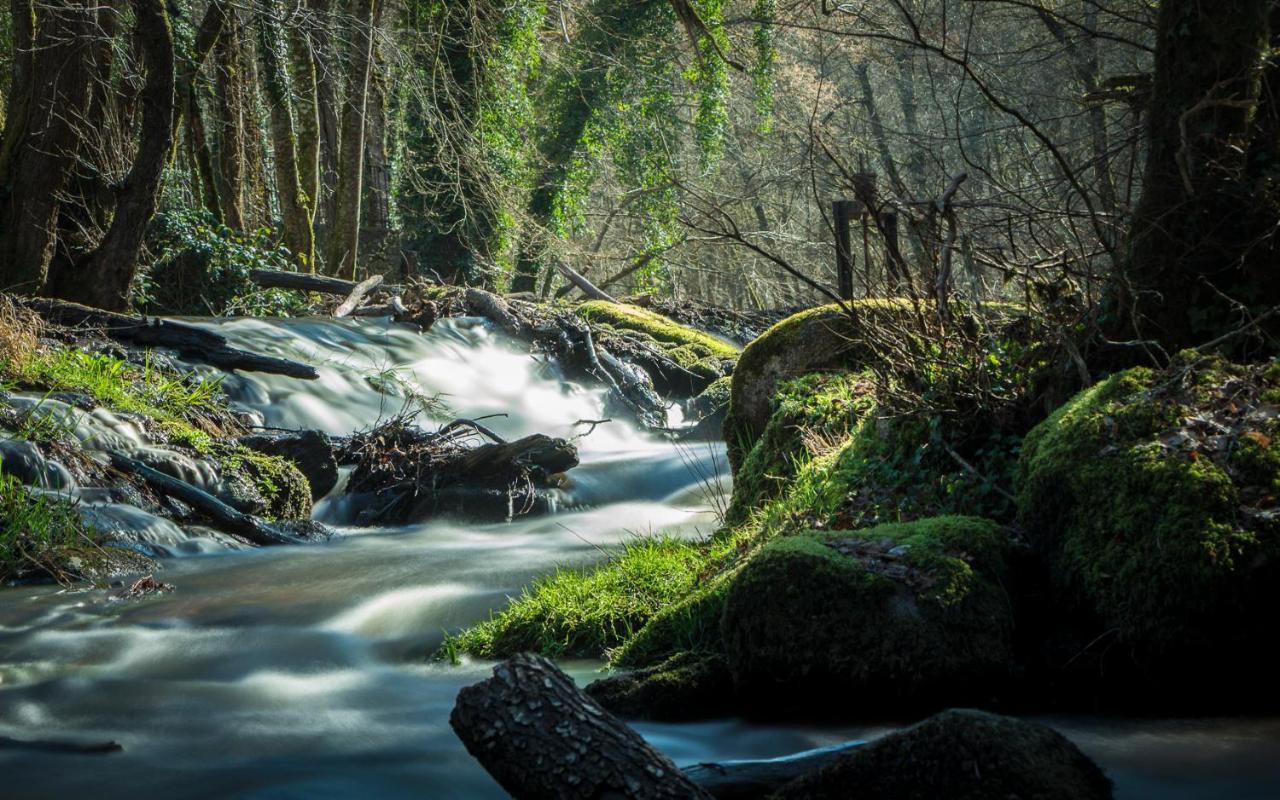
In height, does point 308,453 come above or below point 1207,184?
below

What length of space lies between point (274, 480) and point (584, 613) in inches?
179

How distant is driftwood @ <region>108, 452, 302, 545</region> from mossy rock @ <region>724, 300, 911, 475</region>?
352 cm

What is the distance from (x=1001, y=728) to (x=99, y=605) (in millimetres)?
5298

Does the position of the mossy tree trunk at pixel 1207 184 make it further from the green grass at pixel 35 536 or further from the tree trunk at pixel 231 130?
the tree trunk at pixel 231 130

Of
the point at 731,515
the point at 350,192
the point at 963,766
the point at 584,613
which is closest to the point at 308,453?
the point at 731,515

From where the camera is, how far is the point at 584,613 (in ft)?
19.9

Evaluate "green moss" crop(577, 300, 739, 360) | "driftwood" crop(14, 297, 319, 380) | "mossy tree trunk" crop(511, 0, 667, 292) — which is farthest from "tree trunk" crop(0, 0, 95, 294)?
"mossy tree trunk" crop(511, 0, 667, 292)

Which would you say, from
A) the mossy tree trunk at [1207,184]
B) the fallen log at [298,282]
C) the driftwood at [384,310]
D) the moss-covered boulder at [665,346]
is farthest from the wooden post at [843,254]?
the fallen log at [298,282]

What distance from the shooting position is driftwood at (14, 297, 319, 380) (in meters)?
11.8

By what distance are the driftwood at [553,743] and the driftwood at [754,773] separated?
54cm

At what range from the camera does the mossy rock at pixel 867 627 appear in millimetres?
4504

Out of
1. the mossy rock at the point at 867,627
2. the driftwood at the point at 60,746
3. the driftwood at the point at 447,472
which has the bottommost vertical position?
the driftwood at the point at 60,746

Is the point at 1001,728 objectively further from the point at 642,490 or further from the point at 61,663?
the point at 642,490

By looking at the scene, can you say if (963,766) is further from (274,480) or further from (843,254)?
(274,480)
